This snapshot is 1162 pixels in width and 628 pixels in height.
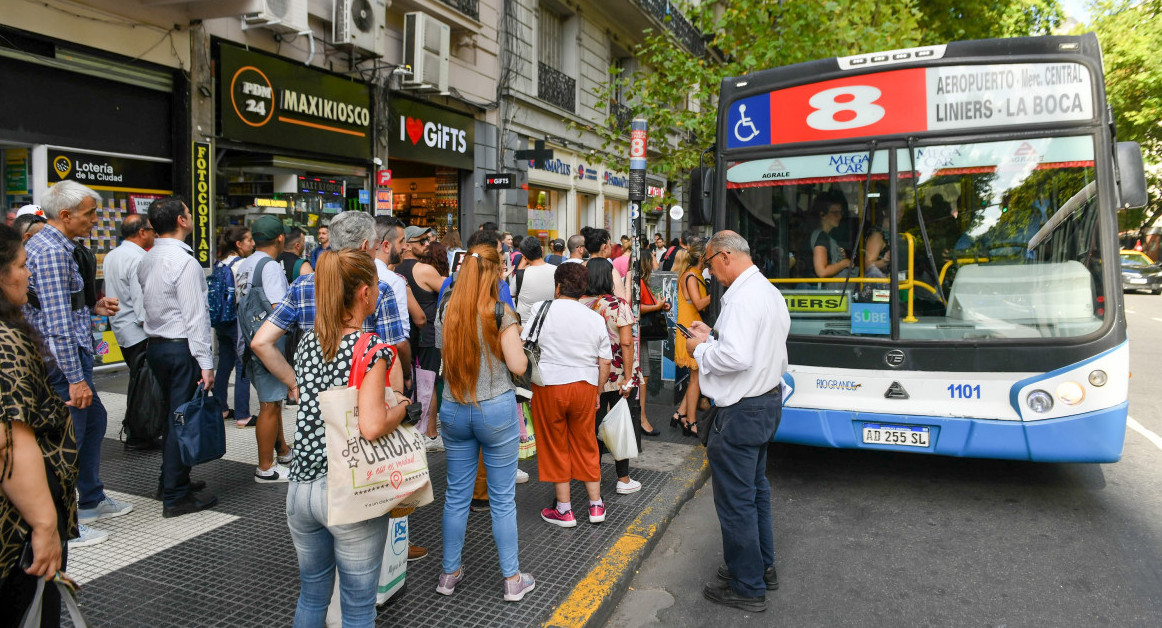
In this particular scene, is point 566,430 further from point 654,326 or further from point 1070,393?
point 654,326

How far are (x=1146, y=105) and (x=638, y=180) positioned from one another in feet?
91.5

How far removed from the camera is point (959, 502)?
534 centimetres

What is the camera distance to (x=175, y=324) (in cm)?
457

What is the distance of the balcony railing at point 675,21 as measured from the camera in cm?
2212

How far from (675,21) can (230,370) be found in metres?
21.3

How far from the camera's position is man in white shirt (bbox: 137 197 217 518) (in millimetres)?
4543

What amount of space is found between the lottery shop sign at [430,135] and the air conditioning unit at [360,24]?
1.39 metres

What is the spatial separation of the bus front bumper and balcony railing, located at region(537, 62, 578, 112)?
14.1m

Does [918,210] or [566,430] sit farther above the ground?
[918,210]

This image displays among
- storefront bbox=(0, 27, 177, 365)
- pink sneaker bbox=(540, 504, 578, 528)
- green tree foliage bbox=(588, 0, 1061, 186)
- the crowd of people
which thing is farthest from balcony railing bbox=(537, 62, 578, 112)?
pink sneaker bbox=(540, 504, 578, 528)

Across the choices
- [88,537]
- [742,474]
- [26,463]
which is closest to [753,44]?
[742,474]

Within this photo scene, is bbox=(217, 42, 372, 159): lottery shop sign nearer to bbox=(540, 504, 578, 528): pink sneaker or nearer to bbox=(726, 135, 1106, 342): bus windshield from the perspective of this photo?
bbox=(726, 135, 1106, 342): bus windshield

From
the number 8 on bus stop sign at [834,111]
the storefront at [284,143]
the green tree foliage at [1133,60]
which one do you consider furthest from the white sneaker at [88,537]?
the green tree foliage at [1133,60]

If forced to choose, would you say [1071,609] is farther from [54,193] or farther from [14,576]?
[54,193]
